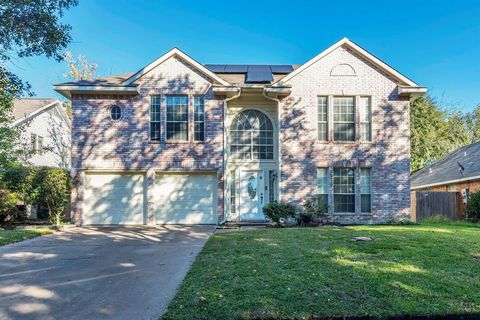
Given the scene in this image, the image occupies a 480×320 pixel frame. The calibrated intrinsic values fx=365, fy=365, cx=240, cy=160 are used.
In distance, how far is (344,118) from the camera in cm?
1502

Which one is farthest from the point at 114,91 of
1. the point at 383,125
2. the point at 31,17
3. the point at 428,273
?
the point at 428,273

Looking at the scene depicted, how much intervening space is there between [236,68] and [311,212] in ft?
26.1

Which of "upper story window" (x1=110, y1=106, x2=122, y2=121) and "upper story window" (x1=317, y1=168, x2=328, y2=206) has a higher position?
"upper story window" (x1=110, y1=106, x2=122, y2=121)

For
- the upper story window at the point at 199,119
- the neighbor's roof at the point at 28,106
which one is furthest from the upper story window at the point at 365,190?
the neighbor's roof at the point at 28,106

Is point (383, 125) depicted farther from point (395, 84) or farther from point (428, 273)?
point (428, 273)

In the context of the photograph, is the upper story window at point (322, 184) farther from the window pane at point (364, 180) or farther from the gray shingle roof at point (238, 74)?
the gray shingle roof at point (238, 74)

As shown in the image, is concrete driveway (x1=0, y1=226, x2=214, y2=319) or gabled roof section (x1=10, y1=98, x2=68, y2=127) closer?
concrete driveway (x1=0, y1=226, x2=214, y2=319)

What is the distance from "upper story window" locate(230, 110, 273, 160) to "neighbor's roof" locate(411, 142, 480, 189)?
36.4 feet

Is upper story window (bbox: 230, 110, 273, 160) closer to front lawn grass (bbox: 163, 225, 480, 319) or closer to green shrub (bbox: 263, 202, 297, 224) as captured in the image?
green shrub (bbox: 263, 202, 297, 224)

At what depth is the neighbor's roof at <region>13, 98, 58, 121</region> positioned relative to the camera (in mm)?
23158

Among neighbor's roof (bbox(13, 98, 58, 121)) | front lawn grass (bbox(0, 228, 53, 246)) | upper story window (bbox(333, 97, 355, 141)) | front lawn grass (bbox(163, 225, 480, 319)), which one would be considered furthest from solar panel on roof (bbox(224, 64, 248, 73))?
neighbor's roof (bbox(13, 98, 58, 121))

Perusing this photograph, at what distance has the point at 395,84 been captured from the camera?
15.0 meters

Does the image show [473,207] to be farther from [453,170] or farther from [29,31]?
[29,31]

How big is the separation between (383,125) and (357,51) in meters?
3.21
